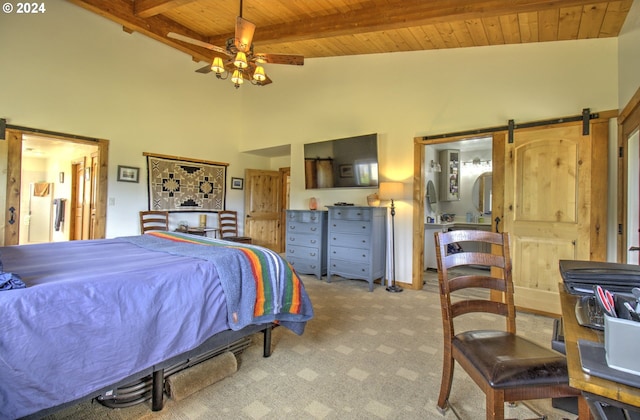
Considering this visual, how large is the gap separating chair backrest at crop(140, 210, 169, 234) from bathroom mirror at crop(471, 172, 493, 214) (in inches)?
229

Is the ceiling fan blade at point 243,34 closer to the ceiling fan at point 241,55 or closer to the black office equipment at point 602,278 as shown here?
the ceiling fan at point 241,55

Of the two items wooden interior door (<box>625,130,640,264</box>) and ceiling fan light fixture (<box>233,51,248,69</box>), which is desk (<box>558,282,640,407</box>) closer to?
wooden interior door (<box>625,130,640,264</box>)

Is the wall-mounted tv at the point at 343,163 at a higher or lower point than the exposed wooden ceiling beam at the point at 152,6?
lower

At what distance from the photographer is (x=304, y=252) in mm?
4855

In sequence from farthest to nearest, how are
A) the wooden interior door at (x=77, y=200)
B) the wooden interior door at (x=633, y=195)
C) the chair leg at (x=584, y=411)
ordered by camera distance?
the wooden interior door at (x=77, y=200) < the wooden interior door at (x=633, y=195) < the chair leg at (x=584, y=411)

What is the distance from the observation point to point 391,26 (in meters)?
3.49

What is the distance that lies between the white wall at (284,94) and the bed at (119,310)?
2751 mm

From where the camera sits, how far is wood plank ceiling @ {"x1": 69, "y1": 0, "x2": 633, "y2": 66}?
2887 millimetres

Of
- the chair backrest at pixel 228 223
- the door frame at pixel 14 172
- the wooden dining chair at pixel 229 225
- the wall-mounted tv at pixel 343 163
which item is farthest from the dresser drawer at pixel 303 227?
the door frame at pixel 14 172

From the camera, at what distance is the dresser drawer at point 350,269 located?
4191 millimetres

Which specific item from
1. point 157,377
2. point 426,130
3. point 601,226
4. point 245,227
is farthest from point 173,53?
point 601,226

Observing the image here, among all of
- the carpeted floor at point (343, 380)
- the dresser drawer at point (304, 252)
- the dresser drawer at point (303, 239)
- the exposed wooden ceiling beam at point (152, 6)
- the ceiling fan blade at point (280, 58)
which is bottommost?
the carpeted floor at point (343, 380)

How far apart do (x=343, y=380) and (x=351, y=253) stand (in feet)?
7.88

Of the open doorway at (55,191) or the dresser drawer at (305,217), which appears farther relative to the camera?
the open doorway at (55,191)
